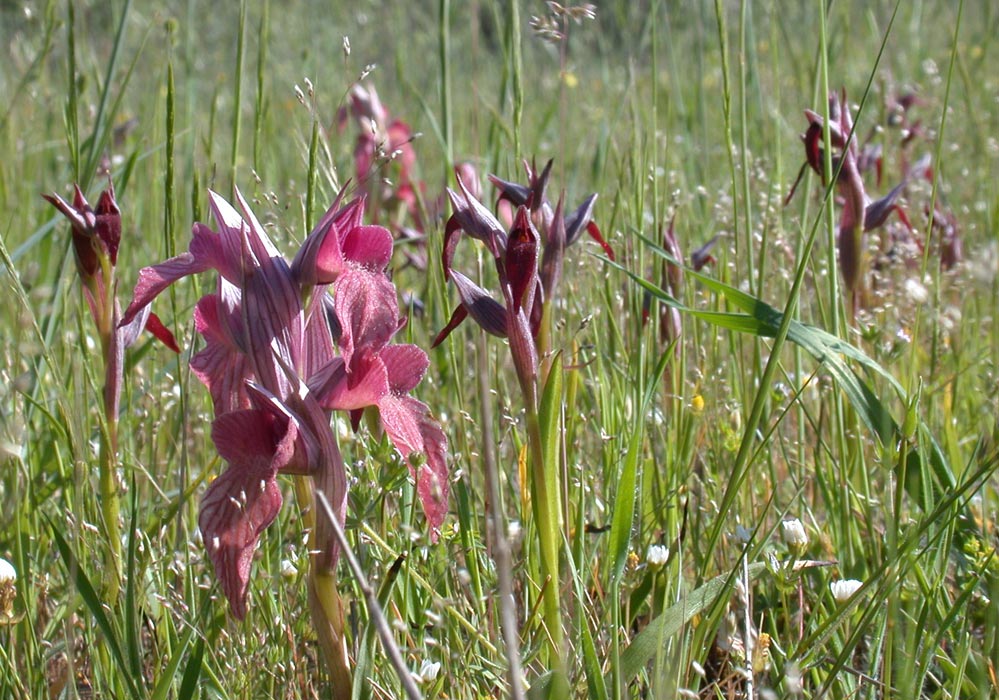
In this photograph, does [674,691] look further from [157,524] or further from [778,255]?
[778,255]

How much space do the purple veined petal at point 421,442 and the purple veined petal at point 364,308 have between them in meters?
0.06

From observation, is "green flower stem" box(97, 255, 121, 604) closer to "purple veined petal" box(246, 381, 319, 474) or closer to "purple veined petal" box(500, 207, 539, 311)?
"purple veined petal" box(246, 381, 319, 474)

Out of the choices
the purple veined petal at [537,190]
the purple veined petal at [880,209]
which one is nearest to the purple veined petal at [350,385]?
the purple veined petal at [537,190]

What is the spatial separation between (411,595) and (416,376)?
0.45 m

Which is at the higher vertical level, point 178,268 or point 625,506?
point 178,268

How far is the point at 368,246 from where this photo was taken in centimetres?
94

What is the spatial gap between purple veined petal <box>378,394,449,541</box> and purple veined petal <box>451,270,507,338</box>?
0.15 m

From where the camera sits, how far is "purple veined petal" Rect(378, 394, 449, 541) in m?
0.90

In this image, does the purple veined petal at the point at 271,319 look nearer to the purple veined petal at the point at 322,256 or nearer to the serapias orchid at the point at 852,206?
the purple veined petal at the point at 322,256

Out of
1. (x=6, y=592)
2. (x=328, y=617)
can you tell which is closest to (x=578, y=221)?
(x=328, y=617)

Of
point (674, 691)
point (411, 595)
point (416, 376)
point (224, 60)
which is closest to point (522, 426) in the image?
point (411, 595)

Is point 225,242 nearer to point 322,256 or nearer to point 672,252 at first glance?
point 322,256

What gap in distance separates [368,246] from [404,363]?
0.12 meters

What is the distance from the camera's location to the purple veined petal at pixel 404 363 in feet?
2.99
